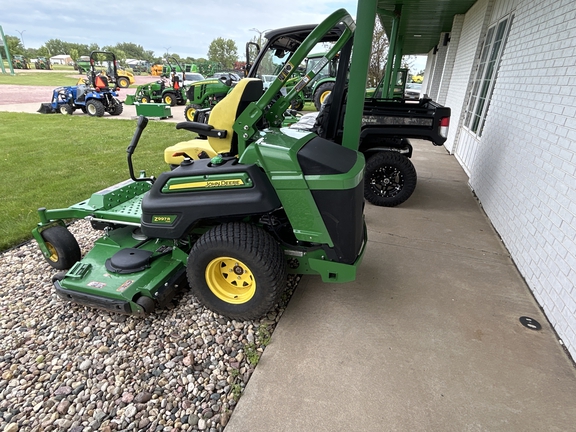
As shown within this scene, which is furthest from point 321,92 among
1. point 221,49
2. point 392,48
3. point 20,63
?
point 221,49

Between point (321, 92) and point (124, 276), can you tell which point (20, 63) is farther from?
point (124, 276)

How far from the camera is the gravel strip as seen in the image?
70.5 inches

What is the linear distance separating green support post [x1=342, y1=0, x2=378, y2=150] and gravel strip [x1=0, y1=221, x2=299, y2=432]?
1.47 metres

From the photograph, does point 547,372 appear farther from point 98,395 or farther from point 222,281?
point 98,395

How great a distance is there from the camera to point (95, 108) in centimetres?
1180

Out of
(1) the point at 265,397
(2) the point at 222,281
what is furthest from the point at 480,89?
(1) the point at 265,397

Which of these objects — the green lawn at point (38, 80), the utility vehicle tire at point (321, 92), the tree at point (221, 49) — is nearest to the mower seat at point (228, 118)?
the utility vehicle tire at point (321, 92)

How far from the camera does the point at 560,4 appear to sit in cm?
326

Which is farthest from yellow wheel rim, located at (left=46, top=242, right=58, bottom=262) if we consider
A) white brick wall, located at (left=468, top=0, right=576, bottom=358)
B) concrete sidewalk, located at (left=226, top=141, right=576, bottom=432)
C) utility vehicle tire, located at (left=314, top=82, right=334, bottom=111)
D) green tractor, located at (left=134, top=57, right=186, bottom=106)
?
green tractor, located at (left=134, top=57, right=186, bottom=106)

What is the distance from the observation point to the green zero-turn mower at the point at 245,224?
2.19 metres

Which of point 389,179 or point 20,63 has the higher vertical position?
point 20,63

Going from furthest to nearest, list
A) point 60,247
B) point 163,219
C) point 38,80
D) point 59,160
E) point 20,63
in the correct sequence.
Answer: point 20,63 < point 38,80 < point 59,160 < point 60,247 < point 163,219

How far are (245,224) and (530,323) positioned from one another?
2.23m

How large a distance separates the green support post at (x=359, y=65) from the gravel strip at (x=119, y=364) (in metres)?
1.47
